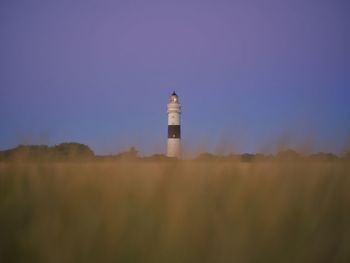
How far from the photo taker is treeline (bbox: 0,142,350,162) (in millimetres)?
2348

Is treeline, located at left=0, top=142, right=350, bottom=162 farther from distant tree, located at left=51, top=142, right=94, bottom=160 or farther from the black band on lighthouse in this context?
the black band on lighthouse

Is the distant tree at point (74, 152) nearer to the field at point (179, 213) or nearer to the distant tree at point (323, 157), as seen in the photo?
the field at point (179, 213)

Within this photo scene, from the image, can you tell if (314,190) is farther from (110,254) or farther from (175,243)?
(110,254)

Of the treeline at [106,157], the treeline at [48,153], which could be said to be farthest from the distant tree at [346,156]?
the treeline at [48,153]

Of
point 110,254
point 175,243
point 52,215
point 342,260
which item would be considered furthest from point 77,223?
point 342,260

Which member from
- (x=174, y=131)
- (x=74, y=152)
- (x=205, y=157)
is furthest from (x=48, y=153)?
(x=174, y=131)

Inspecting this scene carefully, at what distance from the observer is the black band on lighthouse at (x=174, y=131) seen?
19375 mm

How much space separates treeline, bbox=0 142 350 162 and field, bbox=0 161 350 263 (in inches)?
2.1

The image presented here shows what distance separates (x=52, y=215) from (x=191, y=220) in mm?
674

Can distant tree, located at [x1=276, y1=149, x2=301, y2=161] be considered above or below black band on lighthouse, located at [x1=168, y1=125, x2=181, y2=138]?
above

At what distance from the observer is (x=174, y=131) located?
65.1 feet

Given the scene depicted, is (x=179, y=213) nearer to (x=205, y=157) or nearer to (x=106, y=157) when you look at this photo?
(x=205, y=157)

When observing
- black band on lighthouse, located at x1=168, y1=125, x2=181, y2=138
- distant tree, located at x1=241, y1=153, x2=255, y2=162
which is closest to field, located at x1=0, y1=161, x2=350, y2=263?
distant tree, located at x1=241, y1=153, x2=255, y2=162

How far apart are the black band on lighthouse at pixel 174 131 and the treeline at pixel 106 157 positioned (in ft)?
53.5
